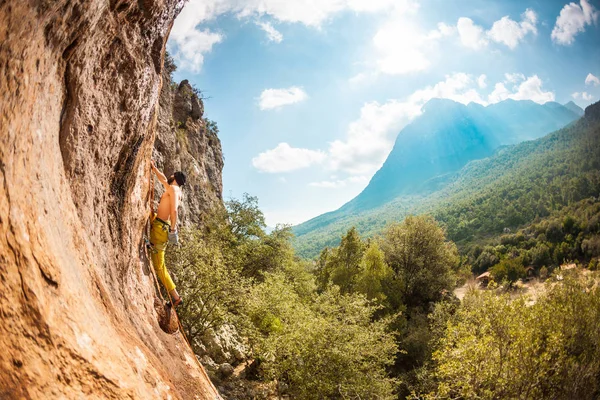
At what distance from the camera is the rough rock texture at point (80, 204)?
302cm

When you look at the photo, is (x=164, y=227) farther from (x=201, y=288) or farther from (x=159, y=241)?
(x=201, y=288)

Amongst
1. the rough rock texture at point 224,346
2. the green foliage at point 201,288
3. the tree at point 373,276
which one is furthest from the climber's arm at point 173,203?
the tree at point 373,276

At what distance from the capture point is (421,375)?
23125 millimetres

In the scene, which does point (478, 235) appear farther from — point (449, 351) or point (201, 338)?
point (201, 338)

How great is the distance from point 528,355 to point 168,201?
18399 mm

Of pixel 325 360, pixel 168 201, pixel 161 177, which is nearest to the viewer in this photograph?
pixel 168 201

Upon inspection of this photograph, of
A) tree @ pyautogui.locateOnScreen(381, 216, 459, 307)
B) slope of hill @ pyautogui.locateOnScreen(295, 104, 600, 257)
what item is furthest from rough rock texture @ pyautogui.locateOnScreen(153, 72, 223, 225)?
slope of hill @ pyautogui.locateOnScreen(295, 104, 600, 257)

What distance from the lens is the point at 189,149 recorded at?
36.7 metres

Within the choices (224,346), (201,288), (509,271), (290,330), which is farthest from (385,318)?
(509,271)

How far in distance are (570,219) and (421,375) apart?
3489 inches

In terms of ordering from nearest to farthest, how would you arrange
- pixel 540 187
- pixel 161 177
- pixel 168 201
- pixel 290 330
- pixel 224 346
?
pixel 168 201 < pixel 161 177 < pixel 290 330 < pixel 224 346 < pixel 540 187

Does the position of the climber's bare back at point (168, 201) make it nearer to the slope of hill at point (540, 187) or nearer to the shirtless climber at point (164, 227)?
the shirtless climber at point (164, 227)

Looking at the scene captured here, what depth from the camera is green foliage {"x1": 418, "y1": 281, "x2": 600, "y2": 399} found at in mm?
14406

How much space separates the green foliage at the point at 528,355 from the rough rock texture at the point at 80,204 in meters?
13.8
